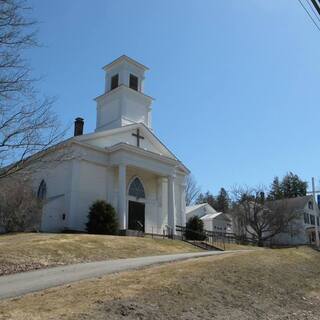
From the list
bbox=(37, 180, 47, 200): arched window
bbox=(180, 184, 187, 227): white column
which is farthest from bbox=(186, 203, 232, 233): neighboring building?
bbox=(37, 180, 47, 200): arched window

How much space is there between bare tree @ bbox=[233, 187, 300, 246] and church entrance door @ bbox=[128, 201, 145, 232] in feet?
76.5

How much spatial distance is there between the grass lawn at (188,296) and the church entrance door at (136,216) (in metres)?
18.8

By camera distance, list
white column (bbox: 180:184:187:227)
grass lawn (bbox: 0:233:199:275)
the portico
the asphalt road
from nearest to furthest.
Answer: the asphalt road, grass lawn (bbox: 0:233:199:275), the portico, white column (bbox: 180:184:187:227)

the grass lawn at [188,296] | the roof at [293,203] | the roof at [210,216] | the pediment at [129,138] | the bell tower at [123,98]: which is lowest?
the grass lawn at [188,296]

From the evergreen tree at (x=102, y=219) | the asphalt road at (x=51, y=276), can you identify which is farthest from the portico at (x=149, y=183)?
the asphalt road at (x=51, y=276)

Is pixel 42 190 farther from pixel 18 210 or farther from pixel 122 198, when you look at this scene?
pixel 122 198

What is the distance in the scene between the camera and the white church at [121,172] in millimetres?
30734

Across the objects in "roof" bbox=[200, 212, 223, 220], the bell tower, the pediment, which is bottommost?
"roof" bbox=[200, 212, 223, 220]

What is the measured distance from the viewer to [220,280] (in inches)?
491

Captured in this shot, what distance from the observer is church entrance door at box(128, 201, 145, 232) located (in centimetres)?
3404

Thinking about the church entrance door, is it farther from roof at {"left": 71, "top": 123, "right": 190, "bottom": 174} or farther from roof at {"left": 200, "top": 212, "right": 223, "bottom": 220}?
roof at {"left": 200, "top": 212, "right": 223, "bottom": 220}

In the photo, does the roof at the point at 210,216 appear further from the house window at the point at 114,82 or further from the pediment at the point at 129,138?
the house window at the point at 114,82

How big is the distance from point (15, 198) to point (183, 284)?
19.3 metres

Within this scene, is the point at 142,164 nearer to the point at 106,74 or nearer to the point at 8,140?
the point at 106,74
